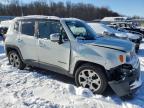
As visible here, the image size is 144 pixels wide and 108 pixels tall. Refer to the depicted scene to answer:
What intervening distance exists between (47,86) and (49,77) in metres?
0.88

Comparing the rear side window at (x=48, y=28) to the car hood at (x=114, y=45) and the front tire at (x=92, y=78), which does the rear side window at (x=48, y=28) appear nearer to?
the car hood at (x=114, y=45)

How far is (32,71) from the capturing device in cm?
728

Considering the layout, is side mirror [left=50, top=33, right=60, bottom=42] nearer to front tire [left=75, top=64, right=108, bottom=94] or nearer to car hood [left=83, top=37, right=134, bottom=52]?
car hood [left=83, top=37, right=134, bottom=52]

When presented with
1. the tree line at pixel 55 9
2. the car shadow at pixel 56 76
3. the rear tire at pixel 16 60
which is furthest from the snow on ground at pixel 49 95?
the tree line at pixel 55 9

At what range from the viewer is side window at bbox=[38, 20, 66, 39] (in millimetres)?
5948

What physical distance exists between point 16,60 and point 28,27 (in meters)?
1.33

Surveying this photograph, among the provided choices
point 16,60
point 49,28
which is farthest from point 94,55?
point 16,60

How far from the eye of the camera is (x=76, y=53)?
5.52 meters

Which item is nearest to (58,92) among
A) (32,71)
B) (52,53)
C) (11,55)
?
(52,53)

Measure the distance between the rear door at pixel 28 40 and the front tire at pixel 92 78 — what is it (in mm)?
1716

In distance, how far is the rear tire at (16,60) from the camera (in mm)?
7328

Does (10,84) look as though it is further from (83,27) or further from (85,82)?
(83,27)

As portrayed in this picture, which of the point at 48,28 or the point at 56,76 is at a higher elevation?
the point at 48,28

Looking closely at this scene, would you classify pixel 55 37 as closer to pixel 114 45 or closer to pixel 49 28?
pixel 49 28
